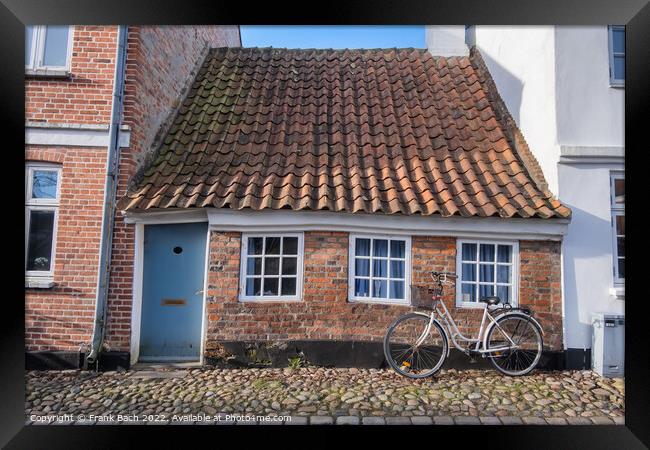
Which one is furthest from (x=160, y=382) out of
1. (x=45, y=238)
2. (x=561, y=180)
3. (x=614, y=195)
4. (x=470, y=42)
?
(x=470, y=42)

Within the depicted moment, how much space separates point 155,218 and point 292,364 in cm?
279

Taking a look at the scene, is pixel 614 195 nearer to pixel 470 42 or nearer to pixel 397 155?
pixel 397 155

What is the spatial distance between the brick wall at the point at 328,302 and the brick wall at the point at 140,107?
1.21 meters

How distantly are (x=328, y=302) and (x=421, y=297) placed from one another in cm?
128

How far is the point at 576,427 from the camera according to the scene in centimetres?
363

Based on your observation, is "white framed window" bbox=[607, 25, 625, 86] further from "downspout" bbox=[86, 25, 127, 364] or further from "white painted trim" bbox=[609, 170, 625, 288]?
"downspout" bbox=[86, 25, 127, 364]

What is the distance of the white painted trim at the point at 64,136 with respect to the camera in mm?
4816

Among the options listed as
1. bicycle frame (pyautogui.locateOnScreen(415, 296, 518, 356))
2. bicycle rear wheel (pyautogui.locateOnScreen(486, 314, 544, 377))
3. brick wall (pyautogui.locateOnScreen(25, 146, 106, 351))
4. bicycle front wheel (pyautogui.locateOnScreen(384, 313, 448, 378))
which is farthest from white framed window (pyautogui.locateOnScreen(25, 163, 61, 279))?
bicycle rear wheel (pyautogui.locateOnScreen(486, 314, 544, 377))

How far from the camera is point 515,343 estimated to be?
4699mm

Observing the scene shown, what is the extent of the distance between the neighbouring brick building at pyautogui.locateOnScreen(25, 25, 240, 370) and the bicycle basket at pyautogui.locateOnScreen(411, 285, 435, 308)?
3937 mm

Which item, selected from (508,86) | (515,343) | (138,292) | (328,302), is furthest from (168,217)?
(508,86)
